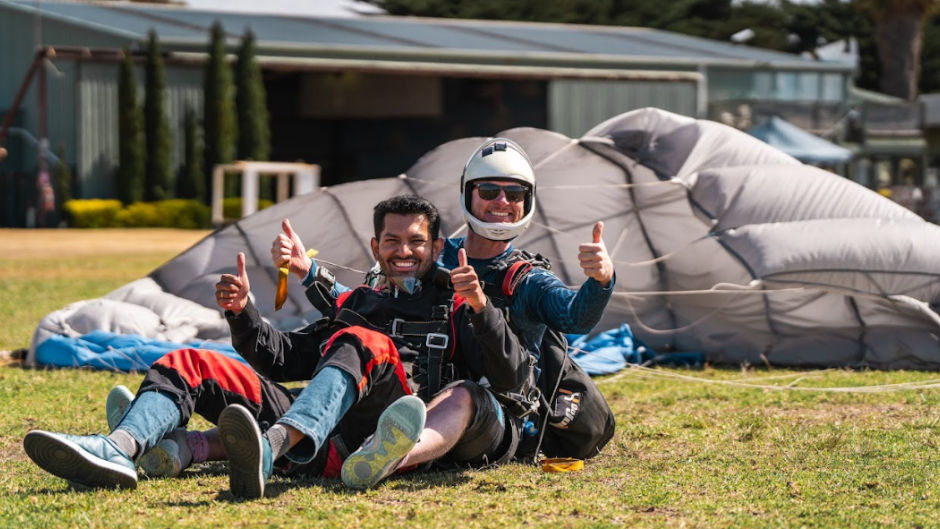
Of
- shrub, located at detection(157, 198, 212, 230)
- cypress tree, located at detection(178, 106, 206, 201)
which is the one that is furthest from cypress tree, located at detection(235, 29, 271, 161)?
shrub, located at detection(157, 198, 212, 230)

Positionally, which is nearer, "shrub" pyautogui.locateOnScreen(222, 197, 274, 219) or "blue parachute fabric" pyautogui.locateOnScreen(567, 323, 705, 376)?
"blue parachute fabric" pyautogui.locateOnScreen(567, 323, 705, 376)

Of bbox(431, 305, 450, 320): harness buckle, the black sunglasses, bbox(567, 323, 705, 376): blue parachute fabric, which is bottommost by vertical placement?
bbox(567, 323, 705, 376): blue parachute fabric

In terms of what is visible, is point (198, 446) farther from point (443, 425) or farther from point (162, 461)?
point (443, 425)

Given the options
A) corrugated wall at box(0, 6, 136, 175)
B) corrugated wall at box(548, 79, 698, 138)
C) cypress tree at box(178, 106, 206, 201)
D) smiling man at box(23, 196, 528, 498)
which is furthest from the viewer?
corrugated wall at box(548, 79, 698, 138)

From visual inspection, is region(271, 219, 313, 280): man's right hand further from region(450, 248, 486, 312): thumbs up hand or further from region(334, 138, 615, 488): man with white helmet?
region(450, 248, 486, 312): thumbs up hand

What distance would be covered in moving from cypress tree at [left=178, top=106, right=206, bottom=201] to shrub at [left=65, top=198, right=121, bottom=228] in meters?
2.06

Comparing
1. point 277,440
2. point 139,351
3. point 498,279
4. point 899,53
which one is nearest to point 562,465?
point 498,279

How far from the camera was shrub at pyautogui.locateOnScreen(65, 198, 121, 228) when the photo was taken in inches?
1329

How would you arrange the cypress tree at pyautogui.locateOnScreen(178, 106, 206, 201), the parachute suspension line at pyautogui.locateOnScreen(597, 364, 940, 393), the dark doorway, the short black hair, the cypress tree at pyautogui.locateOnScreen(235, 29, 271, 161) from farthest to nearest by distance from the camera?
the dark doorway < the cypress tree at pyautogui.locateOnScreen(235, 29, 271, 161) < the cypress tree at pyautogui.locateOnScreen(178, 106, 206, 201) < the parachute suspension line at pyautogui.locateOnScreen(597, 364, 940, 393) < the short black hair

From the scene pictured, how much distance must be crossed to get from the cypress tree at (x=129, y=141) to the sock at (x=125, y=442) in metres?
30.3

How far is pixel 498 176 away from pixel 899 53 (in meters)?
53.1

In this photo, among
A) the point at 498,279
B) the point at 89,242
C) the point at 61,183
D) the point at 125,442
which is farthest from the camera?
the point at 61,183

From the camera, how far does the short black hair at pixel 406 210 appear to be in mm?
5383

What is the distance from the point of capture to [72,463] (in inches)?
185
